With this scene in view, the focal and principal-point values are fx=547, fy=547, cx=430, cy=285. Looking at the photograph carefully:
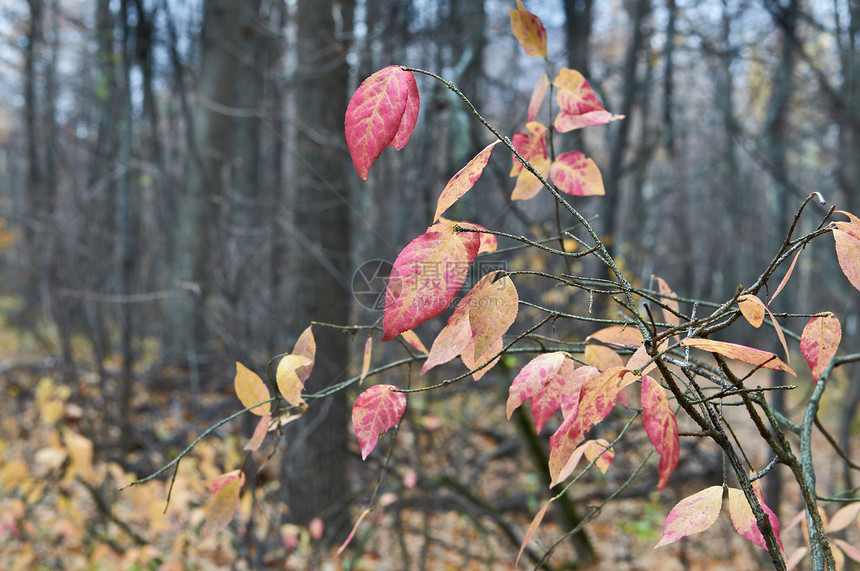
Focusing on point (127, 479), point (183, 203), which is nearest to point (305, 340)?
point (127, 479)

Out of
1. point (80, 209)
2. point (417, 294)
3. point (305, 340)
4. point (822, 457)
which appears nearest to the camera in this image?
point (417, 294)

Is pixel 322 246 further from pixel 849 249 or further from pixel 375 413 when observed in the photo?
pixel 849 249

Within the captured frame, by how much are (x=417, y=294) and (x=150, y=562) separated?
102 inches

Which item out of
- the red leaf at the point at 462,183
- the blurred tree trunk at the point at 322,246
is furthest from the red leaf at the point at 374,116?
the blurred tree trunk at the point at 322,246

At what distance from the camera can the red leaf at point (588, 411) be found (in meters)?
0.53

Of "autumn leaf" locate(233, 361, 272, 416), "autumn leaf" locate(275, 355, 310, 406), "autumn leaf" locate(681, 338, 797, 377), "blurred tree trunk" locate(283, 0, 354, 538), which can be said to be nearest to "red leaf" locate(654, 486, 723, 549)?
"autumn leaf" locate(681, 338, 797, 377)

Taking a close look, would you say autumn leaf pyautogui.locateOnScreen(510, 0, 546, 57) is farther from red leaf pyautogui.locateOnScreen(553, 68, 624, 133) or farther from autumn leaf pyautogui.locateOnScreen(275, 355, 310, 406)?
autumn leaf pyautogui.locateOnScreen(275, 355, 310, 406)

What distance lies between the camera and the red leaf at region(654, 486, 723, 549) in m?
0.53

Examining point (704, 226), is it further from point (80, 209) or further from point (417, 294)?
point (417, 294)

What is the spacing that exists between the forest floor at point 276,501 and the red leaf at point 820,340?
1.71 meters

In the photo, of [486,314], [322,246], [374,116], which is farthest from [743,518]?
[322,246]

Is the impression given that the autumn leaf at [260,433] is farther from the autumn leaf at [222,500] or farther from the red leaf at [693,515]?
the red leaf at [693,515]

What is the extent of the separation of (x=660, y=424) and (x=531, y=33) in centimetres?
56

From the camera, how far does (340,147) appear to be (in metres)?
2.81
